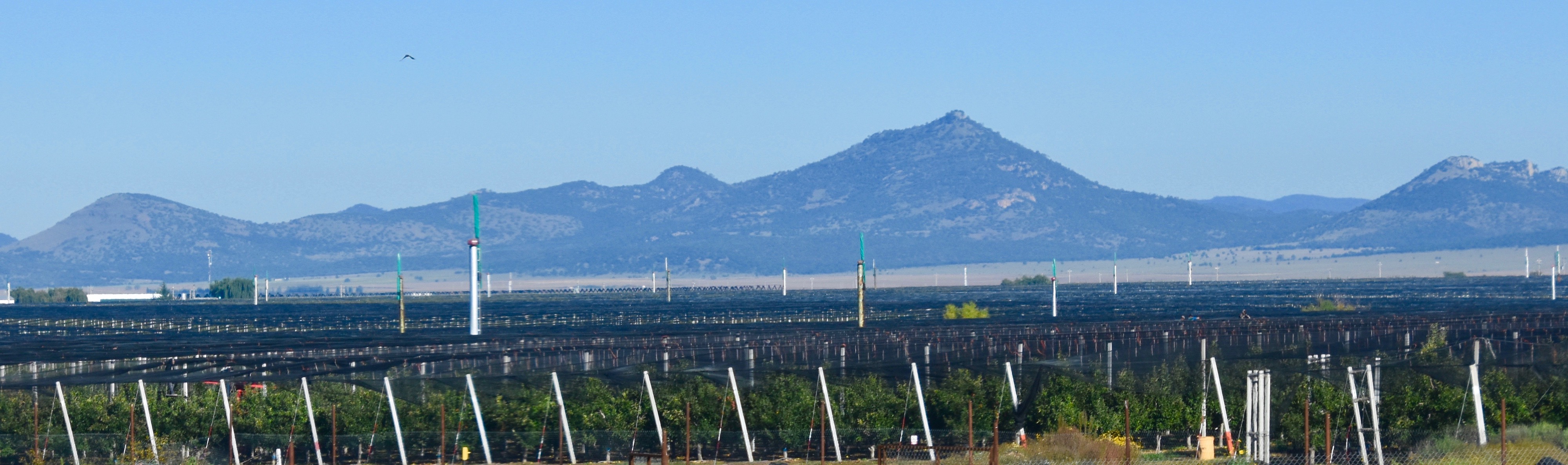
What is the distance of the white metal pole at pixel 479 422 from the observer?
113 ft

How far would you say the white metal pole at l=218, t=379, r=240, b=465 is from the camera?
3206cm

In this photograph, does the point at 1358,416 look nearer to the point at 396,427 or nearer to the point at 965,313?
the point at 396,427

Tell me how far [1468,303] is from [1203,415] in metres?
117

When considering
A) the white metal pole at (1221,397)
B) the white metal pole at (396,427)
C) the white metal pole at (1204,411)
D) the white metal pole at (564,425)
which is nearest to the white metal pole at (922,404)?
the white metal pole at (1204,411)

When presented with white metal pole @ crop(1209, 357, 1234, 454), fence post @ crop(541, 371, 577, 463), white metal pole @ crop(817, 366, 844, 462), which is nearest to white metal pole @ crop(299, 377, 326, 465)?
fence post @ crop(541, 371, 577, 463)

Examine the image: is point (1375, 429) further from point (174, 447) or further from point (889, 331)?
point (889, 331)

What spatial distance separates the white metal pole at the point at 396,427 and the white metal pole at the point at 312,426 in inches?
58.3

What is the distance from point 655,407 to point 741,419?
67.4 inches

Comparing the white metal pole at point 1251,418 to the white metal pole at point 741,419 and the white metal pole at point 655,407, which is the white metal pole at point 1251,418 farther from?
the white metal pole at point 655,407

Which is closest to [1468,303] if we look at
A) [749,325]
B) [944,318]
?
[944,318]

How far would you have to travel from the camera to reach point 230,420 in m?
31.3

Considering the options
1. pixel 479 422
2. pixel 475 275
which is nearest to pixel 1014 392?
pixel 479 422

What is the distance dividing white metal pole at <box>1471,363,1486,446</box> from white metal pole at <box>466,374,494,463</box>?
18.6 metres

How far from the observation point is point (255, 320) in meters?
147
